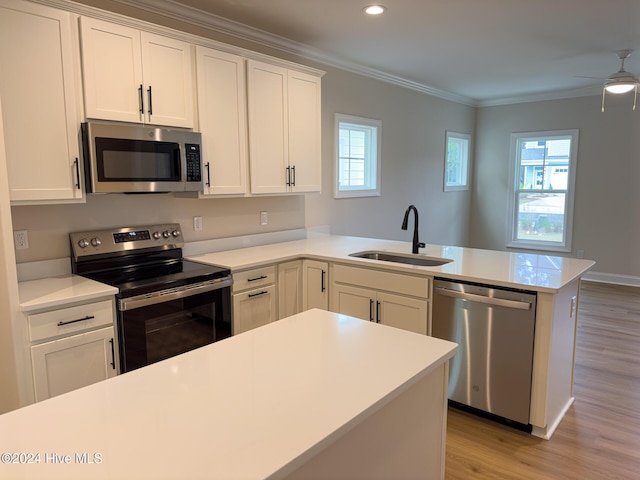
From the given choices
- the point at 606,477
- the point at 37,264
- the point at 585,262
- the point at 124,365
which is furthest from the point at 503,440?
the point at 37,264

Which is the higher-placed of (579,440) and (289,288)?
(289,288)

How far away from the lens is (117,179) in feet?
8.18

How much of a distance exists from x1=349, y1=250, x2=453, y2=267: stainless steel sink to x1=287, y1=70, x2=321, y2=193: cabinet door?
0.81 metres

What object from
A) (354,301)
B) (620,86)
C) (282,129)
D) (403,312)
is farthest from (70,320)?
(620,86)

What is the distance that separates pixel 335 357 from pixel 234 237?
2411mm

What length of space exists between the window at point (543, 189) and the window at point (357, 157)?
2.91 metres

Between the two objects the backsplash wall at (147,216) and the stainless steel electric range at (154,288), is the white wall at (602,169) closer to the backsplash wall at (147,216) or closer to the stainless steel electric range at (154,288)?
the backsplash wall at (147,216)

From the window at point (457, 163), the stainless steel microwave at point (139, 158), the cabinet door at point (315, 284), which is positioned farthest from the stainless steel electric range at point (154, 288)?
the window at point (457, 163)

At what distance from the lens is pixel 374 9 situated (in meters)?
3.12

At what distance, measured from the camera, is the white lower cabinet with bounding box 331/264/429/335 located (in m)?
2.78

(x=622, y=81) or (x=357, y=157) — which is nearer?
(x=622, y=81)

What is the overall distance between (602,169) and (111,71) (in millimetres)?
6123

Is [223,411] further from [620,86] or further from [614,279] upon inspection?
[614,279]

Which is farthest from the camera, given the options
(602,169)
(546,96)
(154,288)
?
(546,96)
